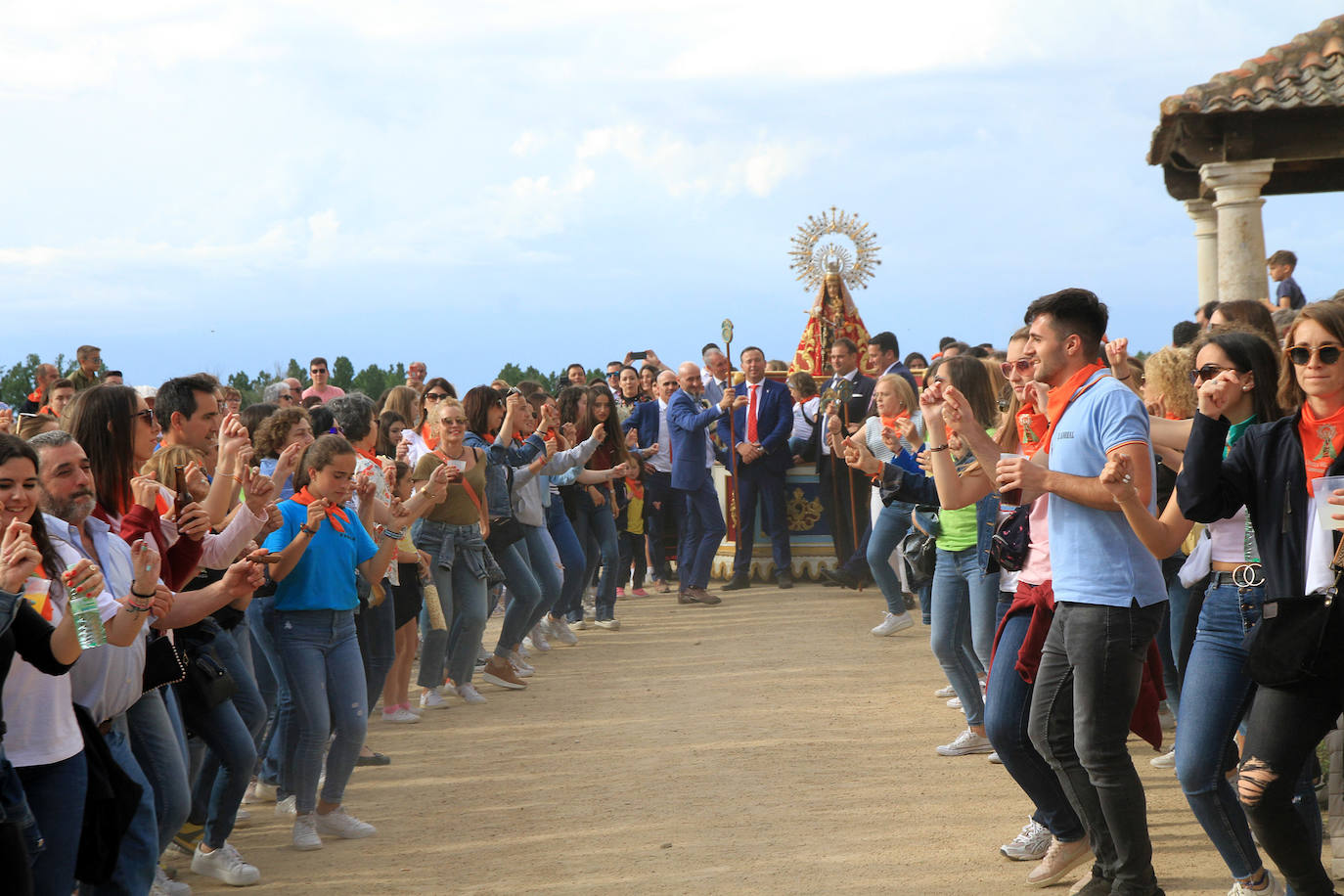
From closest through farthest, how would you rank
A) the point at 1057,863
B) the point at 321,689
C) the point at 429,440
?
1. the point at 1057,863
2. the point at 321,689
3. the point at 429,440

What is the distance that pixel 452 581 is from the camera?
8898 millimetres

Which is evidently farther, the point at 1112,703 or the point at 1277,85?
the point at 1277,85

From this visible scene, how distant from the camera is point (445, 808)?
657cm

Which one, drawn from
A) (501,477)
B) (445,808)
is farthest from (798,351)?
(445,808)

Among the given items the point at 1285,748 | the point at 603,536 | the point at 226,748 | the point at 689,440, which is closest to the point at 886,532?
the point at 603,536

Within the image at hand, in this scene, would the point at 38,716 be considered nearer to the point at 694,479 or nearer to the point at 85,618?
the point at 85,618

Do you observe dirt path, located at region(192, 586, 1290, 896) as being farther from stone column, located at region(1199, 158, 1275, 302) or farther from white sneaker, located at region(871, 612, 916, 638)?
stone column, located at region(1199, 158, 1275, 302)

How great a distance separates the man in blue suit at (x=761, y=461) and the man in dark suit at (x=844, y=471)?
41cm

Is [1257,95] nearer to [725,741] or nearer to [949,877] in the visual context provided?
[725,741]

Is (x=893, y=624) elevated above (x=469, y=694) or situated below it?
above

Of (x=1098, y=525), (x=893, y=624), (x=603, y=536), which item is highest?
(x=1098, y=525)

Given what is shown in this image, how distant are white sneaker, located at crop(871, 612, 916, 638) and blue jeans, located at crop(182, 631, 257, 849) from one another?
6355 mm

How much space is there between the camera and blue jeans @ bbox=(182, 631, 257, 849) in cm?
523

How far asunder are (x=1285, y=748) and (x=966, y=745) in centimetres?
356
